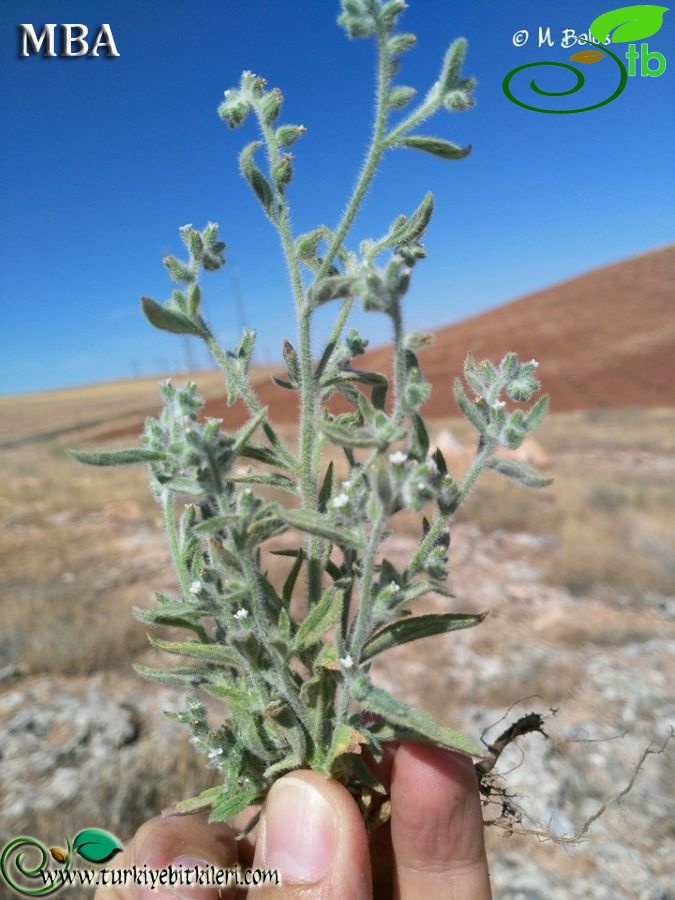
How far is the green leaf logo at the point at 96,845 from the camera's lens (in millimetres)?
3369

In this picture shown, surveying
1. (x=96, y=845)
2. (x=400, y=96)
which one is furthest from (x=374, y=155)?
(x=96, y=845)

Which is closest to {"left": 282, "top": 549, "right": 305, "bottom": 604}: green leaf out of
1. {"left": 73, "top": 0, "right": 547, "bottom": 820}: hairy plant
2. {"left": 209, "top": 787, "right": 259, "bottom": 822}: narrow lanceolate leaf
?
{"left": 73, "top": 0, "right": 547, "bottom": 820}: hairy plant

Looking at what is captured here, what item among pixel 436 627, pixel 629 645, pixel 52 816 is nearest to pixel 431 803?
pixel 436 627

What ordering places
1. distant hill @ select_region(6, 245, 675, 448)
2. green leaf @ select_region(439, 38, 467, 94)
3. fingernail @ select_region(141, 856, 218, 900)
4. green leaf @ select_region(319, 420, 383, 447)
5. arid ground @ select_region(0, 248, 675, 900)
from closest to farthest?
green leaf @ select_region(319, 420, 383, 447)
green leaf @ select_region(439, 38, 467, 94)
fingernail @ select_region(141, 856, 218, 900)
arid ground @ select_region(0, 248, 675, 900)
distant hill @ select_region(6, 245, 675, 448)

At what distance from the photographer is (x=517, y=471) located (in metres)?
1.98

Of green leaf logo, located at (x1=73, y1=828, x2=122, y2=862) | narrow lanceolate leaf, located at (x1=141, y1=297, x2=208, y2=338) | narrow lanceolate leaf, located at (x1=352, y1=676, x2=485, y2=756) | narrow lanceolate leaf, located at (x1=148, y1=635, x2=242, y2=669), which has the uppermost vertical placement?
narrow lanceolate leaf, located at (x1=141, y1=297, x2=208, y2=338)

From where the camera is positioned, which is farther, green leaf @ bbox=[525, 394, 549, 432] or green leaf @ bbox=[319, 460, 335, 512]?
green leaf @ bbox=[319, 460, 335, 512]

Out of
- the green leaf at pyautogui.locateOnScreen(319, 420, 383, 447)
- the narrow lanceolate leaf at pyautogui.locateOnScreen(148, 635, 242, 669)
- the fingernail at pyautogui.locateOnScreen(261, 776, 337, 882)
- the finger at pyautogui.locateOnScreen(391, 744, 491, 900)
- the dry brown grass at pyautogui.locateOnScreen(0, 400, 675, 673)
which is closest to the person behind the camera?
the green leaf at pyautogui.locateOnScreen(319, 420, 383, 447)

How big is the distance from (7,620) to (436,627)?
308 inches

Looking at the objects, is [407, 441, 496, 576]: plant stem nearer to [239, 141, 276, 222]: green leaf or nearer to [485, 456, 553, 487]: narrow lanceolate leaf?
[485, 456, 553, 487]: narrow lanceolate leaf

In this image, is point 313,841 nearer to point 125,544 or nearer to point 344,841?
point 344,841

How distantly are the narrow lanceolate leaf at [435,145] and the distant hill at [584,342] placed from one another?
103ft

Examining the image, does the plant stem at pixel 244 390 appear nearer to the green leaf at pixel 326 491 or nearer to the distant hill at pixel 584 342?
the green leaf at pixel 326 491

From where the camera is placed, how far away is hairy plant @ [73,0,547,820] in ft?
5.97
